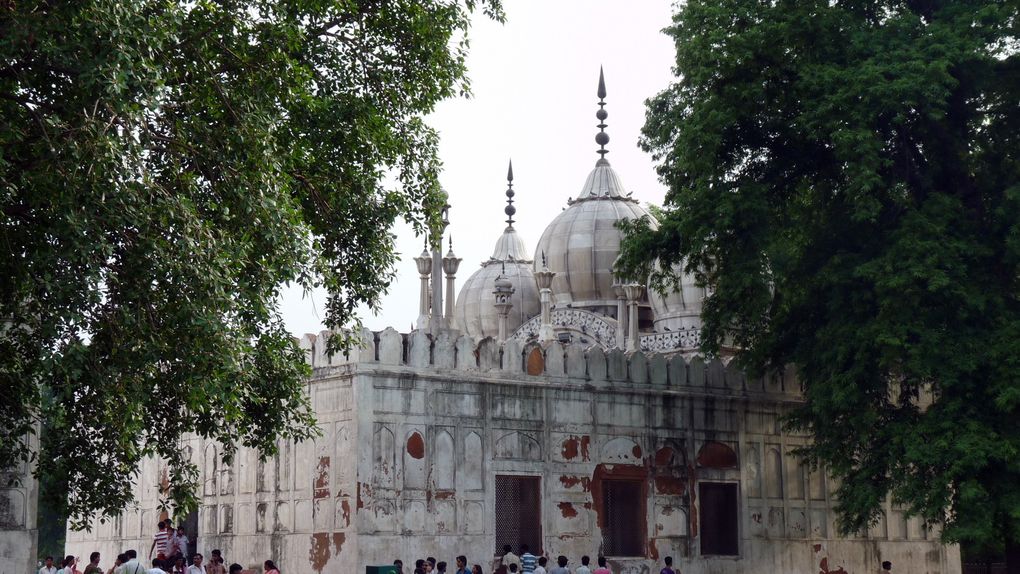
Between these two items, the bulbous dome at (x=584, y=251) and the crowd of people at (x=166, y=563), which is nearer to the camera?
the crowd of people at (x=166, y=563)

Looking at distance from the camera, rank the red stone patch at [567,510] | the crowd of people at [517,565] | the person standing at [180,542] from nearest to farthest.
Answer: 1. the crowd of people at [517,565]
2. the person standing at [180,542]
3. the red stone patch at [567,510]

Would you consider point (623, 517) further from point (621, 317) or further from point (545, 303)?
point (621, 317)

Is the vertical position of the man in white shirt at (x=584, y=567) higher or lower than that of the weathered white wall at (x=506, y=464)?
lower

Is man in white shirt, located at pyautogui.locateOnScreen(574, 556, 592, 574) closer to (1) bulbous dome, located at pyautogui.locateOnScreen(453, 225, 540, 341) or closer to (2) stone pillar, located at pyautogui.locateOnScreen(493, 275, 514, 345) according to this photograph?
(2) stone pillar, located at pyautogui.locateOnScreen(493, 275, 514, 345)

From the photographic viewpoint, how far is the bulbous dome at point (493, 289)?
37062mm

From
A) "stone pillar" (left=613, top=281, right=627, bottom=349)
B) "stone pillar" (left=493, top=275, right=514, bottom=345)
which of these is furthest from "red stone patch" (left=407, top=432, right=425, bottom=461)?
"stone pillar" (left=613, top=281, right=627, bottom=349)

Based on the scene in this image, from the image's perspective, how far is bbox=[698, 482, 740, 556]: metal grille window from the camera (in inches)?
838

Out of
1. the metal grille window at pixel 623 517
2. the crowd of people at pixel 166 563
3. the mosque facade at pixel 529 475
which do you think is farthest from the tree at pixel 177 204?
the metal grille window at pixel 623 517

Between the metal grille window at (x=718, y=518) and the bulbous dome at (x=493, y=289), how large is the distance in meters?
15.0

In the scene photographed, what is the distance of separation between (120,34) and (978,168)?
13.3 metres

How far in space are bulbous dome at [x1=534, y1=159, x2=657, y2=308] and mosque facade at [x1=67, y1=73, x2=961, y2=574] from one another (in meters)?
11.4

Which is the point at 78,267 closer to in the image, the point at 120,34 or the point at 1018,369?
the point at 120,34

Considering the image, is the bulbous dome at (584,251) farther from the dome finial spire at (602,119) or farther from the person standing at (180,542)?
the person standing at (180,542)

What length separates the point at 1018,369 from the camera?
17.2 m
